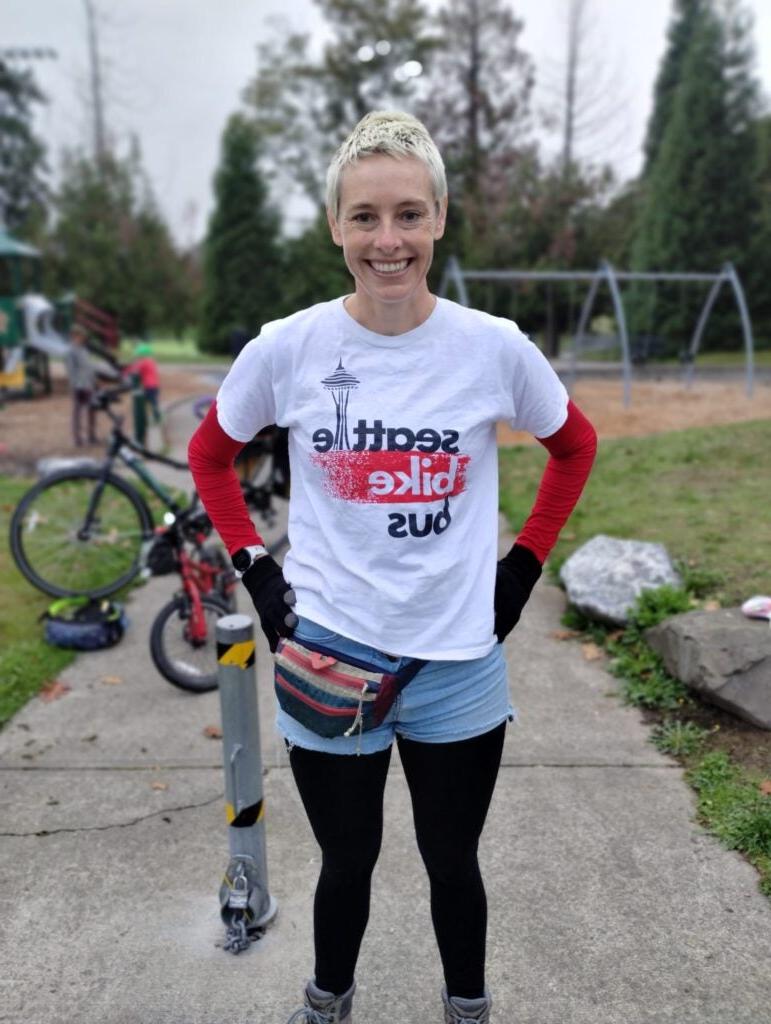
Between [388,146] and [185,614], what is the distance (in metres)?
3.07

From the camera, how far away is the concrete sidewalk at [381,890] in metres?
2.31

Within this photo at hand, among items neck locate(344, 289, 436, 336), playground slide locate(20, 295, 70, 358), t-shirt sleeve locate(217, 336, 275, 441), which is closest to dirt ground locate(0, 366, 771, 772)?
playground slide locate(20, 295, 70, 358)

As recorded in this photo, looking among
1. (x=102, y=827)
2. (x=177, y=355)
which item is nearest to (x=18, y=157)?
(x=177, y=355)

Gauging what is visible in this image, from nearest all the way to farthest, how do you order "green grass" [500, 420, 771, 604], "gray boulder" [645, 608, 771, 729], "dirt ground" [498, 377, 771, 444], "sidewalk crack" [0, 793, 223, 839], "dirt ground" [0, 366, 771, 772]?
"sidewalk crack" [0, 793, 223, 839], "gray boulder" [645, 608, 771, 729], "green grass" [500, 420, 771, 604], "dirt ground" [0, 366, 771, 772], "dirt ground" [498, 377, 771, 444]

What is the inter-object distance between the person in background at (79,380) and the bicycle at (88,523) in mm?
6026

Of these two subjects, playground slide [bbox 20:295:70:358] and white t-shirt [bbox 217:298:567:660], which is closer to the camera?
white t-shirt [bbox 217:298:567:660]

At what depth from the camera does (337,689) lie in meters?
1.73

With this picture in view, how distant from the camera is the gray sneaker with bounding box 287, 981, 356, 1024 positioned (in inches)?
80.1

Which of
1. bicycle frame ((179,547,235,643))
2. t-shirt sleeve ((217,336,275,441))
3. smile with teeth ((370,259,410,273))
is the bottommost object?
bicycle frame ((179,547,235,643))

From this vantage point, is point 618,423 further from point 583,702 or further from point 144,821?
point 144,821

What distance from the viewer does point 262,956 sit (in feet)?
8.12

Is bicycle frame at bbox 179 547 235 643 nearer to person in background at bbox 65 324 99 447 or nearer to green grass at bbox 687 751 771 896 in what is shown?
green grass at bbox 687 751 771 896

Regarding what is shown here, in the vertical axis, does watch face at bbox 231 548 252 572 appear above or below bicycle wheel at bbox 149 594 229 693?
above

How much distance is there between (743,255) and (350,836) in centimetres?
2963
